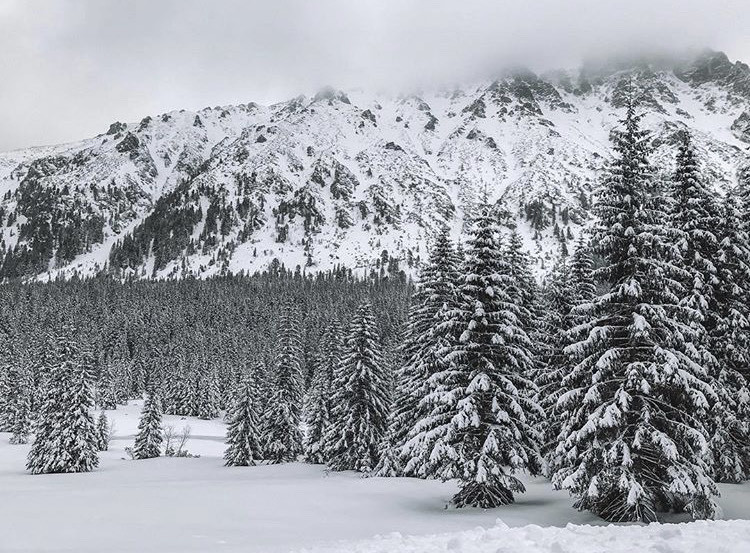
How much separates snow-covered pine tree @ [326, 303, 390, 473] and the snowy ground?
555 centimetres

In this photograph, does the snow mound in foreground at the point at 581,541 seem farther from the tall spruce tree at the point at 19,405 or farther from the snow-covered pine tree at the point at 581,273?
the tall spruce tree at the point at 19,405

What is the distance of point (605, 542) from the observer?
10664mm

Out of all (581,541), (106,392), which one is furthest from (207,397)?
(581,541)

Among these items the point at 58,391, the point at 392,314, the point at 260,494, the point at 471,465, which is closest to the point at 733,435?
the point at 471,465

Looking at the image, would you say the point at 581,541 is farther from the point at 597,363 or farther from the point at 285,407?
the point at 285,407

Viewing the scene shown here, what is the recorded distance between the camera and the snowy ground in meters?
11.1

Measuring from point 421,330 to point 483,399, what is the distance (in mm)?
10508

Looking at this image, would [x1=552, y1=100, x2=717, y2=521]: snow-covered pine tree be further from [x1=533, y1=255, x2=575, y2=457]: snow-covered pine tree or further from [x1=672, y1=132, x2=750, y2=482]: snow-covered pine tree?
[x1=533, y1=255, x2=575, y2=457]: snow-covered pine tree

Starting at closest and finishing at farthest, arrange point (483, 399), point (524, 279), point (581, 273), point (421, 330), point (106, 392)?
point (483, 399) → point (581, 273) → point (421, 330) → point (524, 279) → point (106, 392)

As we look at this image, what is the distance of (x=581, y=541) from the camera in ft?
35.2

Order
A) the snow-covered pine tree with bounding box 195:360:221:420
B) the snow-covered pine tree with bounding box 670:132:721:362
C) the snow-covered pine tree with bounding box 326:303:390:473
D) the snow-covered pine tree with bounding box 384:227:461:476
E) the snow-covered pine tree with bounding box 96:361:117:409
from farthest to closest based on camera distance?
the snow-covered pine tree with bounding box 195:360:221:420 → the snow-covered pine tree with bounding box 96:361:117:409 → the snow-covered pine tree with bounding box 326:303:390:473 → the snow-covered pine tree with bounding box 384:227:461:476 → the snow-covered pine tree with bounding box 670:132:721:362

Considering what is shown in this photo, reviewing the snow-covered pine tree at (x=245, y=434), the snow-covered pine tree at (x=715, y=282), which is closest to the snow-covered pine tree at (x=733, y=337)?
the snow-covered pine tree at (x=715, y=282)

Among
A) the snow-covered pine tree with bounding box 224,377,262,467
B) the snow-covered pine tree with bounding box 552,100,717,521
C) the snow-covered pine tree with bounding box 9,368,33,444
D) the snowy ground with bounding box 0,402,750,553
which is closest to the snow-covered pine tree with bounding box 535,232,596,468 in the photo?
the snowy ground with bounding box 0,402,750,553

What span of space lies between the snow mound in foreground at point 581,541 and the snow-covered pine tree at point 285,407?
37448 millimetres
